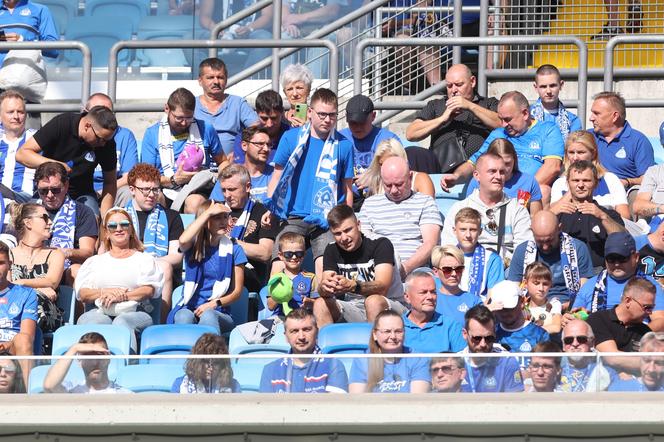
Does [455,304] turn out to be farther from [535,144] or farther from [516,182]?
[535,144]

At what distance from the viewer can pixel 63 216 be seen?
33.7ft

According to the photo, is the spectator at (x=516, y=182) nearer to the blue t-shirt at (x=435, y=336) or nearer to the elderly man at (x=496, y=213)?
the elderly man at (x=496, y=213)

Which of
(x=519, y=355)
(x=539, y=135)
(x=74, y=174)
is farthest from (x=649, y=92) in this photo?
(x=519, y=355)

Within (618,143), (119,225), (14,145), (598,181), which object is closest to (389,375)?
(119,225)

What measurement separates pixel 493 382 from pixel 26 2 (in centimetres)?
711

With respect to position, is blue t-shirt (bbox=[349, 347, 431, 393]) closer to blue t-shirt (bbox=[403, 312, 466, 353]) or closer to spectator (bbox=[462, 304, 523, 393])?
spectator (bbox=[462, 304, 523, 393])

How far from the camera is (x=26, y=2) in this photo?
13.4m

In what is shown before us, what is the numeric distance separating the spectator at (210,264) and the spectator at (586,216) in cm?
207

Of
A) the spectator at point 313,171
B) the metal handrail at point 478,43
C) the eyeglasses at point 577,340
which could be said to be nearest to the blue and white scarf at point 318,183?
the spectator at point 313,171

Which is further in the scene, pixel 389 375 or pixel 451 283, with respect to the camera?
pixel 451 283

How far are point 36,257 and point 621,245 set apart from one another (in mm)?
3446

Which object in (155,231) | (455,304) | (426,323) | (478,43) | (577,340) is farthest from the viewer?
(478,43)

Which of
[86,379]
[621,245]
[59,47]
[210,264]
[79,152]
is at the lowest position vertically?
[86,379]

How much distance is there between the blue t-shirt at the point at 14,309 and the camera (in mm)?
9094
